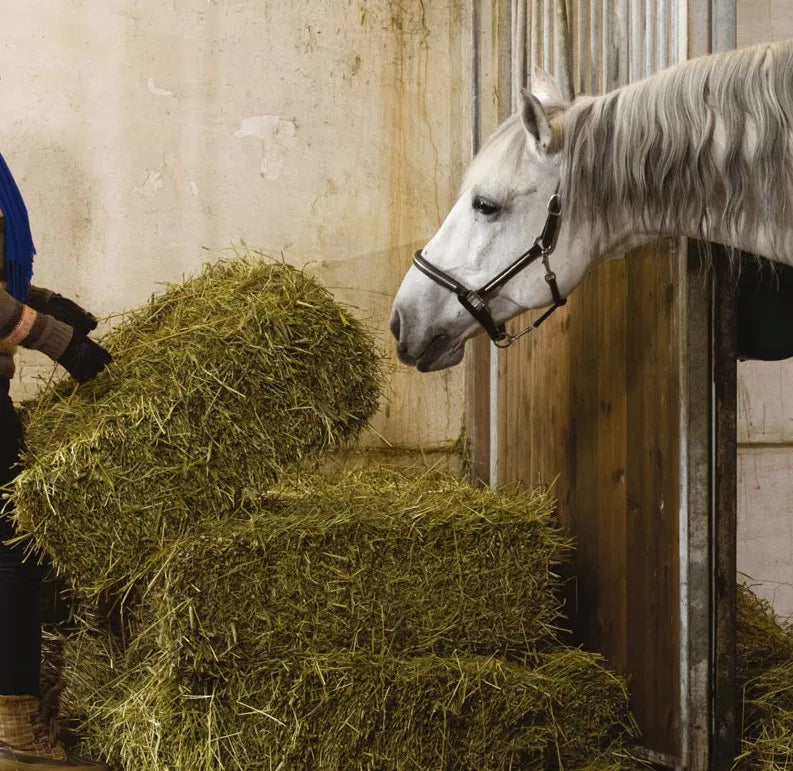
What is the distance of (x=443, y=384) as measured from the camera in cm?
385

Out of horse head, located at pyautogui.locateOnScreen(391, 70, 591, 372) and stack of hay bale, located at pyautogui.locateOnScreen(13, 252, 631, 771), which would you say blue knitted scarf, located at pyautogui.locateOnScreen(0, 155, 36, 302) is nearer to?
stack of hay bale, located at pyautogui.locateOnScreen(13, 252, 631, 771)

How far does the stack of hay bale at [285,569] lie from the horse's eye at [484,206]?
49 centimetres

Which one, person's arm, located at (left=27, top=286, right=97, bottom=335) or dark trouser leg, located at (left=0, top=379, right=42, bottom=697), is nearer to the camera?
dark trouser leg, located at (left=0, top=379, right=42, bottom=697)

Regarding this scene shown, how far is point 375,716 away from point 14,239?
139cm

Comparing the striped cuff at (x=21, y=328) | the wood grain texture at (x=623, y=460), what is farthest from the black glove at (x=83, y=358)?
the wood grain texture at (x=623, y=460)

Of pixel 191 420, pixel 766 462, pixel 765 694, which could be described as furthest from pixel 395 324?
pixel 766 462

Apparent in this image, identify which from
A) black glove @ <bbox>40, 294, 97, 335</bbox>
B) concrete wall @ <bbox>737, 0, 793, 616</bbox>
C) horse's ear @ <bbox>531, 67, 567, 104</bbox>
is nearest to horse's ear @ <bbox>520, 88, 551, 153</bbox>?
horse's ear @ <bbox>531, 67, 567, 104</bbox>

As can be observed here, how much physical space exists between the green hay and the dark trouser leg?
0.82 ft

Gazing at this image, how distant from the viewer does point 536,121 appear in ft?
6.64

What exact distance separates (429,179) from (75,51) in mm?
1384

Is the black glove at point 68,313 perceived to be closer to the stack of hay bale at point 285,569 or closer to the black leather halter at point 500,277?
the stack of hay bale at point 285,569

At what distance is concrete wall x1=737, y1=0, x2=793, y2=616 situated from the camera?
383cm

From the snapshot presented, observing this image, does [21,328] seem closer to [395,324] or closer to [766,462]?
[395,324]

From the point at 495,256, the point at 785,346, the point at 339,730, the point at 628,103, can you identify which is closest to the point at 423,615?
the point at 339,730
